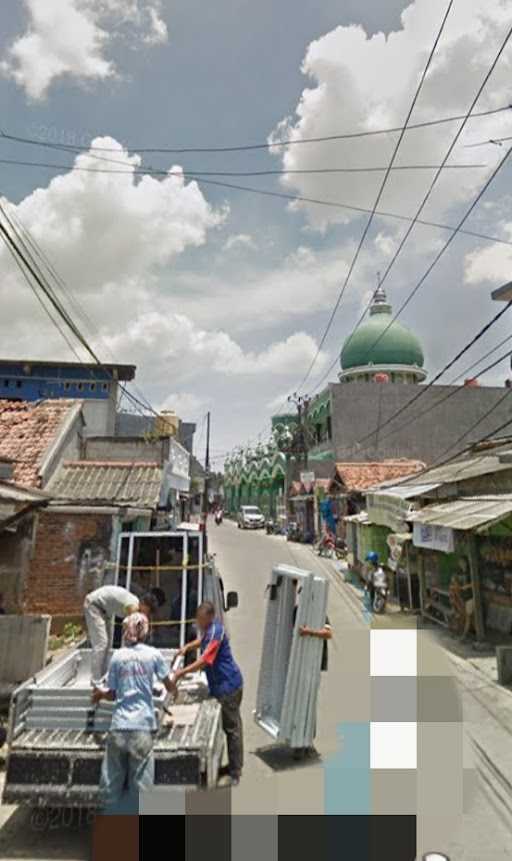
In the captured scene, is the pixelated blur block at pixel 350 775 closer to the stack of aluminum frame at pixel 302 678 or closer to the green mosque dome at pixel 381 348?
the stack of aluminum frame at pixel 302 678

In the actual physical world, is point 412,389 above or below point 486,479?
above

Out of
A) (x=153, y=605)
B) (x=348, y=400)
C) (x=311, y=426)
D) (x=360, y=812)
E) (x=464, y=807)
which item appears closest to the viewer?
(x=360, y=812)

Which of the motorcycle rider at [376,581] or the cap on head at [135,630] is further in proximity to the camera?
the motorcycle rider at [376,581]

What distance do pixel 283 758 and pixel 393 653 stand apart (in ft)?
6.21

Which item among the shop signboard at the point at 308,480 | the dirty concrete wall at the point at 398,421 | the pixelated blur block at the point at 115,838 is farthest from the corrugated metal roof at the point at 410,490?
the dirty concrete wall at the point at 398,421

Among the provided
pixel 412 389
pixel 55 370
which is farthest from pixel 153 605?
pixel 412 389

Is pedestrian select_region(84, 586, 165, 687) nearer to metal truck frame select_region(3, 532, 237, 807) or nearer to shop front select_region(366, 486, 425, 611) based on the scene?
metal truck frame select_region(3, 532, 237, 807)

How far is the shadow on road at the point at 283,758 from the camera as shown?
5.56m

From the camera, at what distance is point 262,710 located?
21.1ft

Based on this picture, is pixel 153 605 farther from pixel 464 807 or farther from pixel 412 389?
pixel 412 389

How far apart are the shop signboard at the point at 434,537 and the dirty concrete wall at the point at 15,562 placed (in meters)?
8.30

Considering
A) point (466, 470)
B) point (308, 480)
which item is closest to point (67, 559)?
point (466, 470)

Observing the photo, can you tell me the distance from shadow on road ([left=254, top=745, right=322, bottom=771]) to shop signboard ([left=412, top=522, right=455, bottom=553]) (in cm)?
601

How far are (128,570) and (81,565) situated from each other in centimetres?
326
